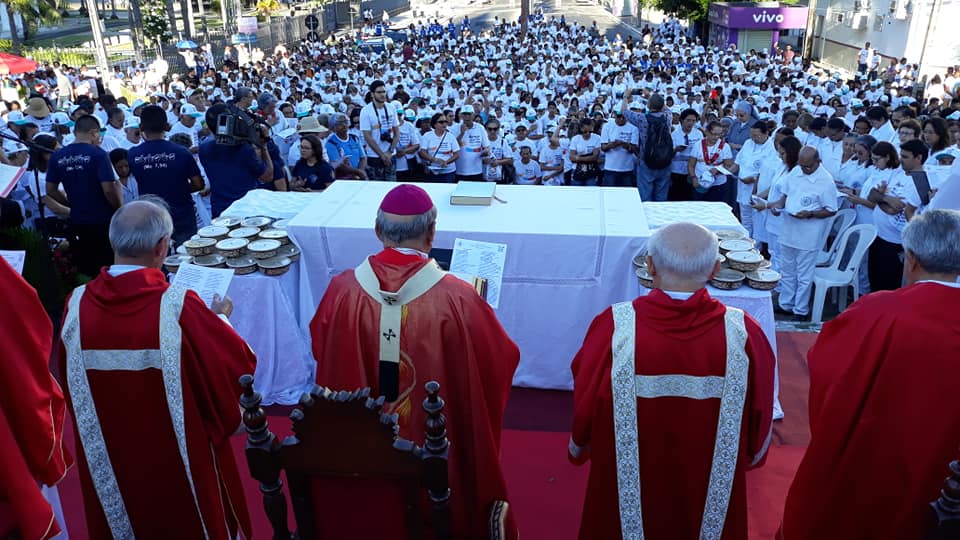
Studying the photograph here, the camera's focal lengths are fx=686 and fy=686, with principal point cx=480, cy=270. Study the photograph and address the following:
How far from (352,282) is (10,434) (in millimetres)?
1443

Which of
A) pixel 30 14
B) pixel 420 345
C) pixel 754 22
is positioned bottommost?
pixel 420 345

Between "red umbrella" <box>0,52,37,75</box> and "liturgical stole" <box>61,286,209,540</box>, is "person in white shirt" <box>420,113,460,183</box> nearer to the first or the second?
"liturgical stole" <box>61,286,209,540</box>

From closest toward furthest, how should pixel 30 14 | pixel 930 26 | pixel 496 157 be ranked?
pixel 496 157
pixel 930 26
pixel 30 14

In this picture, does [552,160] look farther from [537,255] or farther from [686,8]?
[686,8]

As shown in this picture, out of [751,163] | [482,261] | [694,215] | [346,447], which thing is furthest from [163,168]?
[751,163]

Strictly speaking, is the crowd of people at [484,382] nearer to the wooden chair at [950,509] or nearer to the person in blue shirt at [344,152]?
the wooden chair at [950,509]

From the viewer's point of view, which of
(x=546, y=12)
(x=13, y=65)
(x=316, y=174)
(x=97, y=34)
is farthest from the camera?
(x=546, y=12)

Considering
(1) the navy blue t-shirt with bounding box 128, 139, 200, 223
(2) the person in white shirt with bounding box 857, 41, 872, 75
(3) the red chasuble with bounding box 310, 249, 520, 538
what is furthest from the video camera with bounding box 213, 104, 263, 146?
(2) the person in white shirt with bounding box 857, 41, 872, 75

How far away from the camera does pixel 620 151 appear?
884cm

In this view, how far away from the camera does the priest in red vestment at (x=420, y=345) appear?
2764 mm

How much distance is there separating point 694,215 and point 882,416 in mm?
2608

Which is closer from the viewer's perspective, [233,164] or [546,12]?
[233,164]

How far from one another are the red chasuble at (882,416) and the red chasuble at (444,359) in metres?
1.24

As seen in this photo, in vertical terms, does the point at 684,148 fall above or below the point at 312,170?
below
